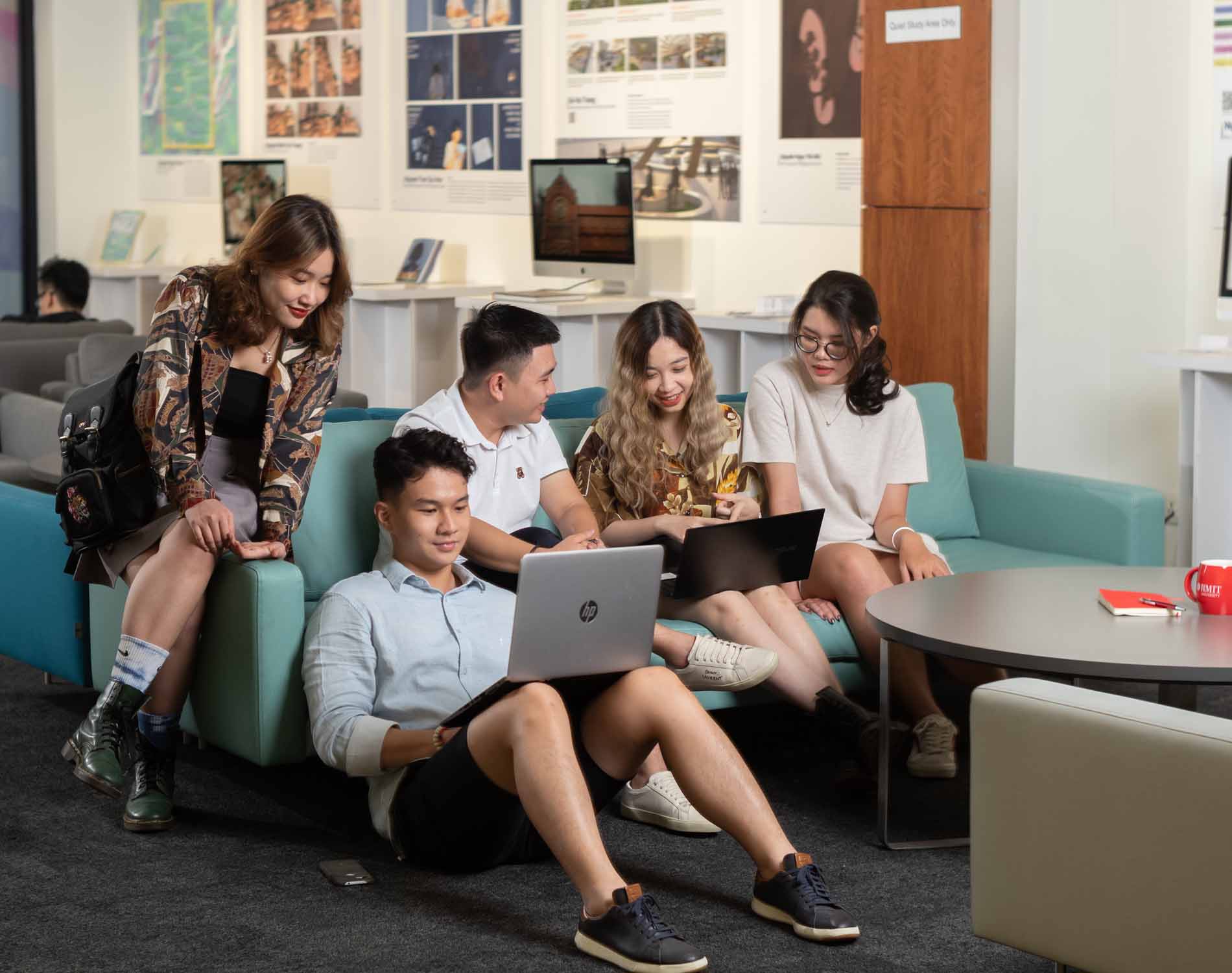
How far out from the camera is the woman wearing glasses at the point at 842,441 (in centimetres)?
399

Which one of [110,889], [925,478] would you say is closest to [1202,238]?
[925,478]

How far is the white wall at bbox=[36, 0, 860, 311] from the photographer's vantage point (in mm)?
7535

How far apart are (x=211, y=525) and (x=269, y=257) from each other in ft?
1.85

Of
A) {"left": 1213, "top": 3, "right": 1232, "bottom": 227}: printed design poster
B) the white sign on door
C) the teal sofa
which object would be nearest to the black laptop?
the teal sofa

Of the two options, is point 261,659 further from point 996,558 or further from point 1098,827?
point 996,558

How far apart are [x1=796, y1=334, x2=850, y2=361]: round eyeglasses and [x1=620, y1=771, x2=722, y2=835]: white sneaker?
44.9 inches

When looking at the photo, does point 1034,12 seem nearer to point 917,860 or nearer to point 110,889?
point 917,860

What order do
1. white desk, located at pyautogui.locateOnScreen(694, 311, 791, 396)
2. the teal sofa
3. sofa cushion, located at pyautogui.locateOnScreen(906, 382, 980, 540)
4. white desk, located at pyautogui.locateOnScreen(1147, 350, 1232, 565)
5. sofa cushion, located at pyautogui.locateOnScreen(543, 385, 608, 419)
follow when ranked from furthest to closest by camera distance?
white desk, located at pyautogui.locateOnScreen(694, 311, 791, 396) → white desk, located at pyautogui.locateOnScreen(1147, 350, 1232, 565) → sofa cushion, located at pyautogui.locateOnScreen(906, 382, 980, 540) → sofa cushion, located at pyautogui.locateOnScreen(543, 385, 608, 419) → the teal sofa

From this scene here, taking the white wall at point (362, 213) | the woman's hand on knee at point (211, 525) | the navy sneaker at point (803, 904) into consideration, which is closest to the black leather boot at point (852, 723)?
the navy sneaker at point (803, 904)

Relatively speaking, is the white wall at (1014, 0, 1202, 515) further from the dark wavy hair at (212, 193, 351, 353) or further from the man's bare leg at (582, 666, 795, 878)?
the man's bare leg at (582, 666, 795, 878)

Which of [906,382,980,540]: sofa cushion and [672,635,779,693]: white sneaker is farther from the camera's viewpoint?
[906,382,980,540]: sofa cushion

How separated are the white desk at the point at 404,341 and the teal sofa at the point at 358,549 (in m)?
4.16

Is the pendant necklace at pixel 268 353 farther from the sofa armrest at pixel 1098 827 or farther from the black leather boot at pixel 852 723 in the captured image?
the sofa armrest at pixel 1098 827

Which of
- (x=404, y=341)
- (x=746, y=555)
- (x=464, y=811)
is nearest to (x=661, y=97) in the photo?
(x=404, y=341)
